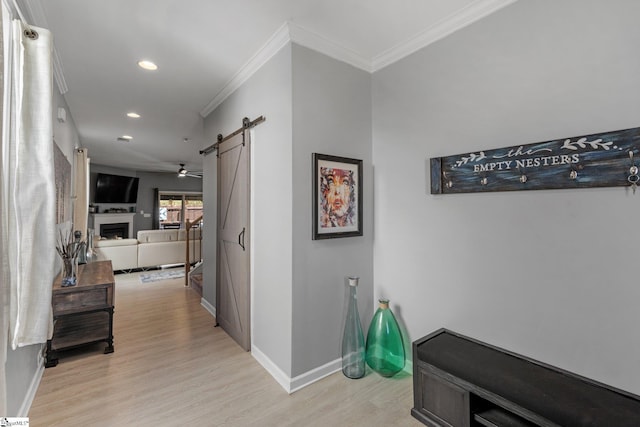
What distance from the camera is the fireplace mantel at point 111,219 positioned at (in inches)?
328

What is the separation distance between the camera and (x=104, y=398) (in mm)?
2020

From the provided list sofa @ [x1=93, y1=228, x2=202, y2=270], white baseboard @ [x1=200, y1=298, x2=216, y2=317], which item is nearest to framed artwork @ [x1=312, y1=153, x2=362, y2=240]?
white baseboard @ [x1=200, y1=298, x2=216, y2=317]

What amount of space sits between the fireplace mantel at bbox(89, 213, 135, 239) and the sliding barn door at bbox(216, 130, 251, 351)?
720 centimetres

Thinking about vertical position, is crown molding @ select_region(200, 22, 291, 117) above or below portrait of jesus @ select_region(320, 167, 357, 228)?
above

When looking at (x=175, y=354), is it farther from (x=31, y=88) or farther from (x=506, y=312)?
(x=506, y=312)

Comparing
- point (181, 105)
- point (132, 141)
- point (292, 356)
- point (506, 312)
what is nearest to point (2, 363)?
point (292, 356)

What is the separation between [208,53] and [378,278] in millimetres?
2431

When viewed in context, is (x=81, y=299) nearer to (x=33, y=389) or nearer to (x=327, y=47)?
(x=33, y=389)

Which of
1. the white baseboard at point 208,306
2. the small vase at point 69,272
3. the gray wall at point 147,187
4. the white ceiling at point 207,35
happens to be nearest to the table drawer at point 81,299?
the small vase at point 69,272

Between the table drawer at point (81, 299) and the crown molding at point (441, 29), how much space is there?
3.18 meters

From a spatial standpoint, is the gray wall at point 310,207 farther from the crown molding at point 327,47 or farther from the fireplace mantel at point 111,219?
the fireplace mantel at point 111,219

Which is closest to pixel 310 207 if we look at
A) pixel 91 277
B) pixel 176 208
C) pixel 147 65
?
pixel 147 65

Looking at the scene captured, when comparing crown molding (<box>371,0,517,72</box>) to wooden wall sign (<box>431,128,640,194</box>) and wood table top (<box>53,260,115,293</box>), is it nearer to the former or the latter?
wooden wall sign (<box>431,128,640,194</box>)

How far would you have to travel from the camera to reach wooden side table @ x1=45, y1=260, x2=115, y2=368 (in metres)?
2.43
